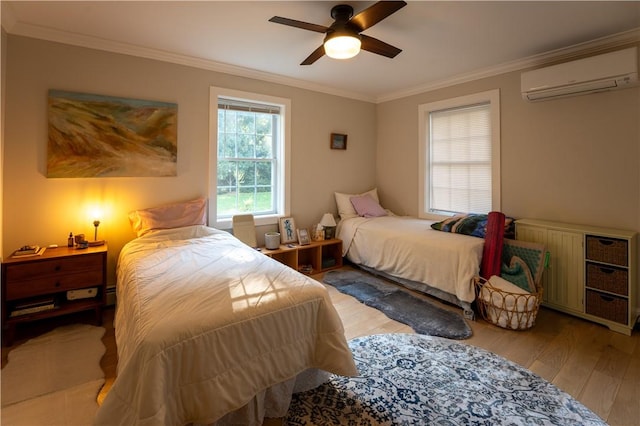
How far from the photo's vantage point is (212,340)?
1.38 m

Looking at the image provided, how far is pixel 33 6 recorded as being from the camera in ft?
7.38

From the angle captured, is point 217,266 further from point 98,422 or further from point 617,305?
point 617,305

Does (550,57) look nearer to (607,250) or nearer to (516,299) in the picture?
(607,250)

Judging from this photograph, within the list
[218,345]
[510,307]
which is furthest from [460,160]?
[218,345]

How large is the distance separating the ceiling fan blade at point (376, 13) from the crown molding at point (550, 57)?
211 cm

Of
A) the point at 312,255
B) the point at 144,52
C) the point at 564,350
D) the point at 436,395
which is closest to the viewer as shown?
the point at 436,395

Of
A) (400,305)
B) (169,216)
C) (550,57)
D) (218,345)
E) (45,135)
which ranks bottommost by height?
(400,305)

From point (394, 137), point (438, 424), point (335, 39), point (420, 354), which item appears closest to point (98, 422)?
point (438, 424)

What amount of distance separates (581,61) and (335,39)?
7.30 ft

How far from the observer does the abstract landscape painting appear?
266 cm

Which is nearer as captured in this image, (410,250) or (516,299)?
(516,299)

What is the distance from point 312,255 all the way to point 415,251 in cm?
143

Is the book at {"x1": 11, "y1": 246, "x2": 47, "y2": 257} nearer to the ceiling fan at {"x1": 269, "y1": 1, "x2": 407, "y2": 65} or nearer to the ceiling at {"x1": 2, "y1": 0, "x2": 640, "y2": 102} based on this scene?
the ceiling at {"x1": 2, "y1": 0, "x2": 640, "y2": 102}

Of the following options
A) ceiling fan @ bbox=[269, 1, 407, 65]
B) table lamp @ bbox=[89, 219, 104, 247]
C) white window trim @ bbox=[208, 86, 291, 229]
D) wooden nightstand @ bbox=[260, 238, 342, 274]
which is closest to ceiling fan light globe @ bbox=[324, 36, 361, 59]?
ceiling fan @ bbox=[269, 1, 407, 65]
